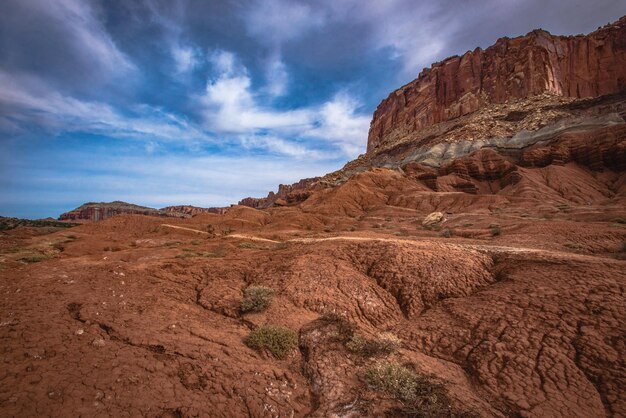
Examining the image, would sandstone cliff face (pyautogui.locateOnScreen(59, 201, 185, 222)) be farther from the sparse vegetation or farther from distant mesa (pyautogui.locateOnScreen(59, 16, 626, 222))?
the sparse vegetation

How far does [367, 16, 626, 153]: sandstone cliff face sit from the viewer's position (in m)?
63.6

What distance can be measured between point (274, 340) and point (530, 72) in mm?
81718

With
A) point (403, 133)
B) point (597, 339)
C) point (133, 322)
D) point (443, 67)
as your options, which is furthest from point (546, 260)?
point (443, 67)

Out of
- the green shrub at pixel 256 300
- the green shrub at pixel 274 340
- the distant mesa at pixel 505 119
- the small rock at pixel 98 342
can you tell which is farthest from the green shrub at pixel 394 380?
the distant mesa at pixel 505 119

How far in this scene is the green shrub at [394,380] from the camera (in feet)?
14.6

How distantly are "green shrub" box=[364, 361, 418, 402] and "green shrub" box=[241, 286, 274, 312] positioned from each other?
3.10 metres

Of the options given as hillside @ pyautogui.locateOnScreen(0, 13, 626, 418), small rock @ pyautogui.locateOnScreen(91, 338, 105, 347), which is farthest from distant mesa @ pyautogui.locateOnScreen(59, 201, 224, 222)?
small rock @ pyautogui.locateOnScreen(91, 338, 105, 347)

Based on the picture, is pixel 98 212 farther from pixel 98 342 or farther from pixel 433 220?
pixel 98 342

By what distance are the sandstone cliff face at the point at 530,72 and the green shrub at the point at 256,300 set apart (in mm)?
66501

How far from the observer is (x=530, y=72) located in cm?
6281

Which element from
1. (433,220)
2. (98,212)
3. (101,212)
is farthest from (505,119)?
(98,212)

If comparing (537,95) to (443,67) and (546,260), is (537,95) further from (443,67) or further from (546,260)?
(546,260)

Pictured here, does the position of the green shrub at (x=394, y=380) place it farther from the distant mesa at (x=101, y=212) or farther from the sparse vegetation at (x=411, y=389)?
the distant mesa at (x=101, y=212)

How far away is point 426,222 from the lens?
1035 inches
